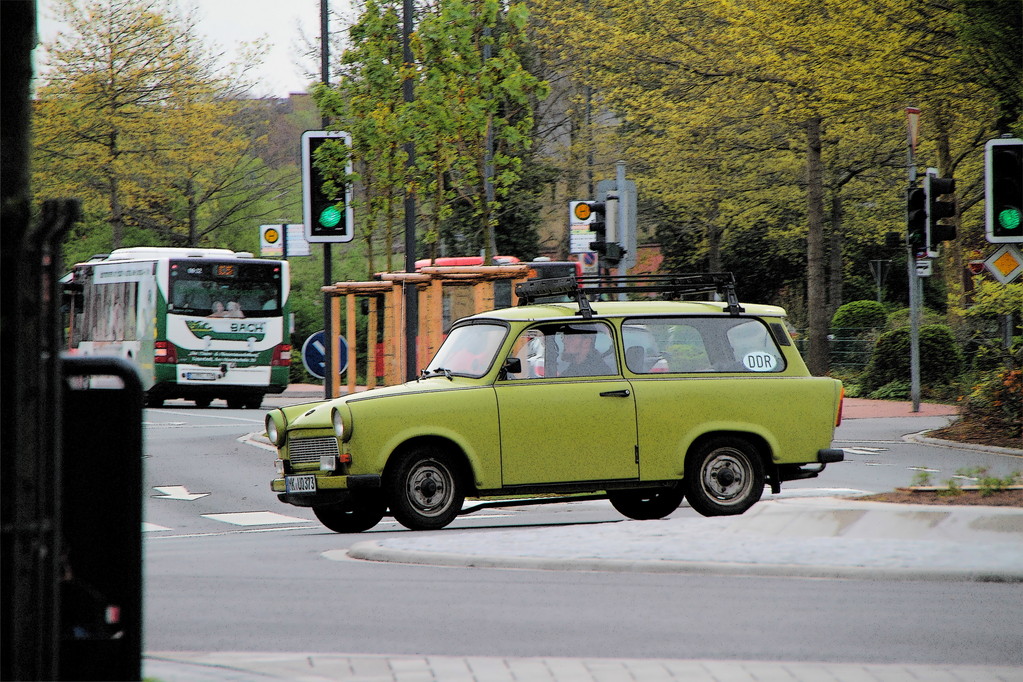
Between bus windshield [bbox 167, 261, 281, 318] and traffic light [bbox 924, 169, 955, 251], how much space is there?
14.6m

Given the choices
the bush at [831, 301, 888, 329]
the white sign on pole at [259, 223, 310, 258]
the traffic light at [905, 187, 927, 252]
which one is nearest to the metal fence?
the bush at [831, 301, 888, 329]

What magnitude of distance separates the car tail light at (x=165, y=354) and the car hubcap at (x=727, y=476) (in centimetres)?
2129

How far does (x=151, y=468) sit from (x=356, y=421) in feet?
28.7

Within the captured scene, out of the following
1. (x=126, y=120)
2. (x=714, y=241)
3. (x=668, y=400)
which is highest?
(x=126, y=120)

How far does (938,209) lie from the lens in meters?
22.0

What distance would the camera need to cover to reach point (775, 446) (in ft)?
39.8

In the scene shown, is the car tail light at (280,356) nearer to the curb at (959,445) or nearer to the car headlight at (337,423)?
the curb at (959,445)

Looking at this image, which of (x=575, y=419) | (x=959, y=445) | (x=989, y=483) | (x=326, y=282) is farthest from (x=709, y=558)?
(x=326, y=282)

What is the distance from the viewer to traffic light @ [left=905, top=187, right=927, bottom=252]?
23844 mm

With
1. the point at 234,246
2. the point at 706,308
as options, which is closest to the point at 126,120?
the point at 234,246

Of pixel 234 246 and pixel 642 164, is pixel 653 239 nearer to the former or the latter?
pixel 642 164

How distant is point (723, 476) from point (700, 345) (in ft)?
3.45

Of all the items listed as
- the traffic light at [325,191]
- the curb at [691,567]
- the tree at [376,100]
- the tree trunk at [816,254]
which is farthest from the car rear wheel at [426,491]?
the tree trunk at [816,254]

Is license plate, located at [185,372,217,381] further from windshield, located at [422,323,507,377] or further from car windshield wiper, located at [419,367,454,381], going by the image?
car windshield wiper, located at [419,367,454,381]
